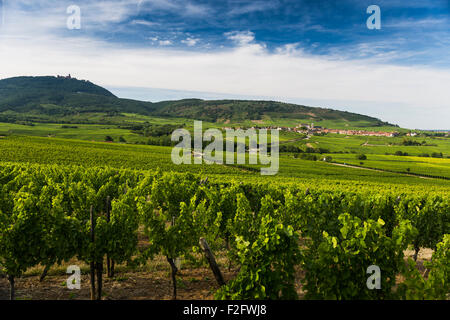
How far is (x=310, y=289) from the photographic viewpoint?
21.3 ft

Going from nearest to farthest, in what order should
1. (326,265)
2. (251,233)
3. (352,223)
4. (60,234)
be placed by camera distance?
(326,265) < (352,223) < (60,234) < (251,233)

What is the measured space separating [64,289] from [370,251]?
34.8 feet

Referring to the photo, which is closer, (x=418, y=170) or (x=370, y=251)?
(x=370, y=251)

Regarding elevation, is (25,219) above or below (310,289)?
above

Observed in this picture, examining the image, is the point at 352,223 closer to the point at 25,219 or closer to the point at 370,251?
the point at 370,251

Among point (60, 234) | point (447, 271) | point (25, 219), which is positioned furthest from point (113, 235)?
point (447, 271)

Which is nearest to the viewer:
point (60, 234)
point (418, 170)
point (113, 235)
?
point (60, 234)

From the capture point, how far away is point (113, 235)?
853cm


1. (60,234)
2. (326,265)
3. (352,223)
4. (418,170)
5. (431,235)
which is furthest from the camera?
(418,170)

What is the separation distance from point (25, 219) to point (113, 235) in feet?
8.85

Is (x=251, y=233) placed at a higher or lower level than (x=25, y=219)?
lower
